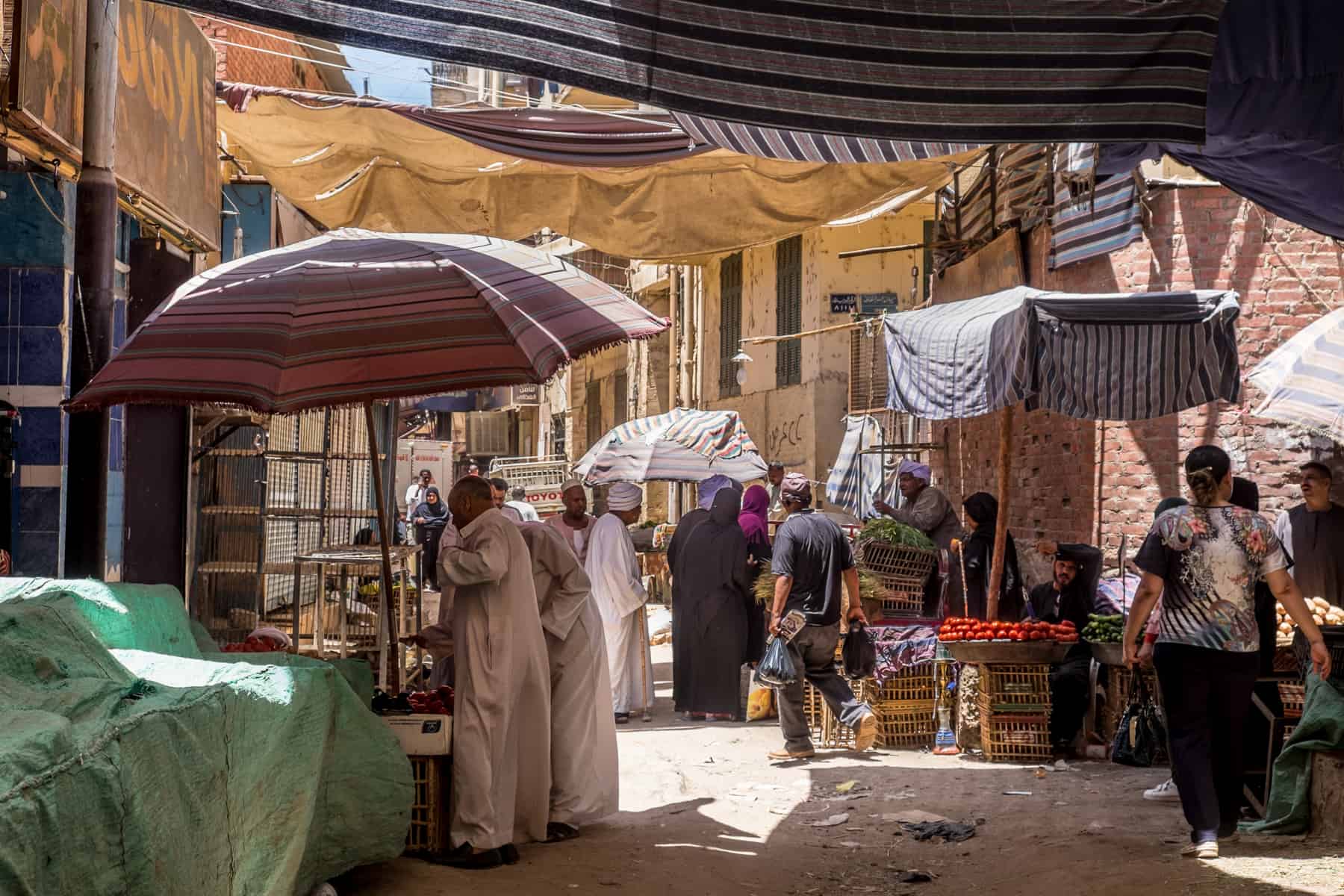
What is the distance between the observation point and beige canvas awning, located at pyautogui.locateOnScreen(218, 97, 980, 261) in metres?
10.7

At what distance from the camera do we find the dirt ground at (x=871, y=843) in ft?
21.1

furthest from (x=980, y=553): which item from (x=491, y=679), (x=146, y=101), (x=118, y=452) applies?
(x=146, y=101)

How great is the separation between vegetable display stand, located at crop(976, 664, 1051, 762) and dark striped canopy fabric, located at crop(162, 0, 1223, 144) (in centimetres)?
602

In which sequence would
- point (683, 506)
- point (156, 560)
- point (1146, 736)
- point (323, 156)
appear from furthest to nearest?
1. point (683, 506)
2. point (323, 156)
3. point (1146, 736)
4. point (156, 560)

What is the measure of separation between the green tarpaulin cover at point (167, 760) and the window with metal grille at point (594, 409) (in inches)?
1290

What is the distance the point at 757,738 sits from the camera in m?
11.2

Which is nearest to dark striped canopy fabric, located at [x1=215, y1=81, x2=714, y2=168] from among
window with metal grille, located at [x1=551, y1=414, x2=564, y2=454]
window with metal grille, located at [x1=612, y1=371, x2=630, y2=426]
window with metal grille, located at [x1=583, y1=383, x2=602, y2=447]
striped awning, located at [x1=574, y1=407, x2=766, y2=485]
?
striped awning, located at [x1=574, y1=407, x2=766, y2=485]

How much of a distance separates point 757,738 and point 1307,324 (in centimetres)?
586

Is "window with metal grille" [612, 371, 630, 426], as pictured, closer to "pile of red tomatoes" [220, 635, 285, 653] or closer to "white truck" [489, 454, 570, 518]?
"white truck" [489, 454, 570, 518]

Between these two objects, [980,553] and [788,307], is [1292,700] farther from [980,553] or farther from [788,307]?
[788,307]

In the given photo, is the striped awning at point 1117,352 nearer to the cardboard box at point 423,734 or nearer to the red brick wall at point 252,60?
the cardboard box at point 423,734

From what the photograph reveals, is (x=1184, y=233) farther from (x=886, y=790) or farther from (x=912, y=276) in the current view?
(x=912, y=276)

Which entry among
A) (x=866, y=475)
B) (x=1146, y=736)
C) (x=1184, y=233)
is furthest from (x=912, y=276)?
(x=1146, y=736)

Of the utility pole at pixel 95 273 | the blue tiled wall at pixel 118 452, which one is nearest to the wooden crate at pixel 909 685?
the blue tiled wall at pixel 118 452
